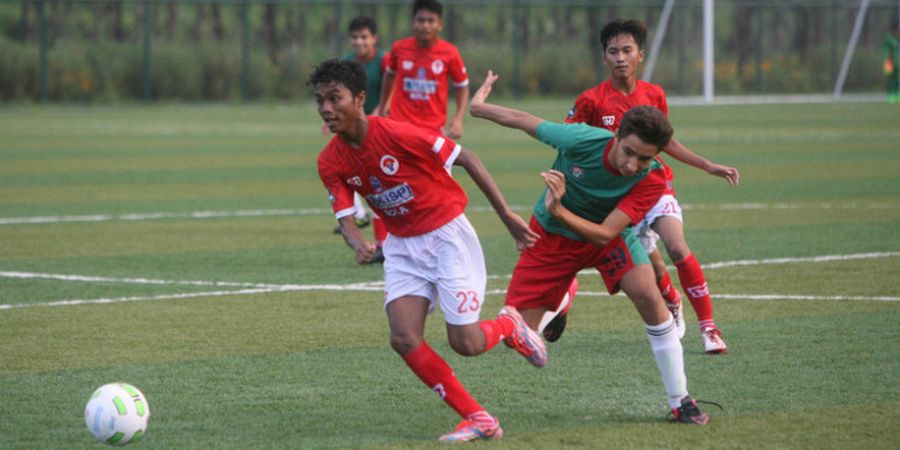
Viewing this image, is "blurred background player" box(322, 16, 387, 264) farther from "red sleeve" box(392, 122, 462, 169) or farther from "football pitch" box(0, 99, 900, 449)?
"red sleeve" box(392, 122, 462, 169)

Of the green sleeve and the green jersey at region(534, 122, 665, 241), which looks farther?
the green sleeve

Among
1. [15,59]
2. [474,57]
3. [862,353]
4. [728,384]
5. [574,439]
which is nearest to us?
[574,439]

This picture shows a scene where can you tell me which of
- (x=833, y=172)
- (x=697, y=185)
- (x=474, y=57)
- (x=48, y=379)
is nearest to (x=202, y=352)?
(x=48, y=379)

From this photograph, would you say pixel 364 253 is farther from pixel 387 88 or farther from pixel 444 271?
pixel 387 88

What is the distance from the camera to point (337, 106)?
6.39 metres

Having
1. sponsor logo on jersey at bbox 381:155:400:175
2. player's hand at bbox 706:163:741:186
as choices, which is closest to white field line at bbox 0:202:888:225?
player's hand at bbox 706:163:741:186

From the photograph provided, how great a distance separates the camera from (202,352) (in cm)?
825

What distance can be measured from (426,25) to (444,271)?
7.34 metres

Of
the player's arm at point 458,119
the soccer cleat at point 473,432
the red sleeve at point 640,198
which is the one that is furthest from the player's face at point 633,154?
the player's arm at point 458,119

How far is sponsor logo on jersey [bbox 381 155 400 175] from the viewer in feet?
21.3

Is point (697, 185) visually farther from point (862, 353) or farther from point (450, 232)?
point (450, 232)

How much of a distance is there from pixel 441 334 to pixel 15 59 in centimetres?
3606

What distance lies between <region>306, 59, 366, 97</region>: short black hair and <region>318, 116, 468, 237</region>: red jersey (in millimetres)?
189

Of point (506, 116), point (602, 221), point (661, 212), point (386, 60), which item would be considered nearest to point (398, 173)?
point (506, 116)
